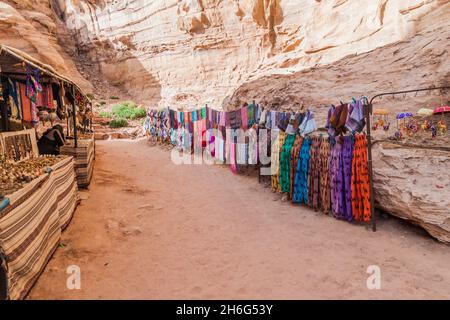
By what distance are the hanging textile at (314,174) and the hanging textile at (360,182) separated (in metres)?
0.76

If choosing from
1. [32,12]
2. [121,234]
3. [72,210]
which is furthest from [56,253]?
[32,12]

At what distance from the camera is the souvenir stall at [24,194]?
2.66m

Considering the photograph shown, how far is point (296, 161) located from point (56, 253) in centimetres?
466

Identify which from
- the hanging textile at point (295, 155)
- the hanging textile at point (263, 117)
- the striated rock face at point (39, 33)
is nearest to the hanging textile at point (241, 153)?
the hanging textile at point (263, 117)

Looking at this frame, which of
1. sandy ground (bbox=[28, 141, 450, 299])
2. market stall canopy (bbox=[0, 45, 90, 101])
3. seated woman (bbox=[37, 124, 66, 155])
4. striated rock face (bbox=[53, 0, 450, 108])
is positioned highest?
striated rock face (bbox=[53, 0, 450, 108])

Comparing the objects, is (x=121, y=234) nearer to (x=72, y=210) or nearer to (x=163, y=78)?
(x=72, y=210)

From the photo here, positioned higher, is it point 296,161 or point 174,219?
point 296,161

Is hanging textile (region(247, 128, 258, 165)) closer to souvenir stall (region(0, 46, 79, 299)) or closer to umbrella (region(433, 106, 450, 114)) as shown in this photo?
umbrella (region(433, 106, 450, 114))

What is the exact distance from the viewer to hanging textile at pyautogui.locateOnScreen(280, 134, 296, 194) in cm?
630

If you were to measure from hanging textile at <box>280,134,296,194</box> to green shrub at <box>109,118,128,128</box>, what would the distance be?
17.3 metres

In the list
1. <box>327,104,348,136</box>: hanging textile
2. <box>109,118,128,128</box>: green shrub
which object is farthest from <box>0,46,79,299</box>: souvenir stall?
<box>109,118,128,128</box>: green shrub

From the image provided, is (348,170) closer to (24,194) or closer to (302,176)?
(302,176)

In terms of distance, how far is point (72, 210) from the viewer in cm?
514

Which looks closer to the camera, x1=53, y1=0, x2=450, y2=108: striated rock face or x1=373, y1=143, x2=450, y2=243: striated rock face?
x1=373, y1=143, x2=450, y2=243: striated rock face
